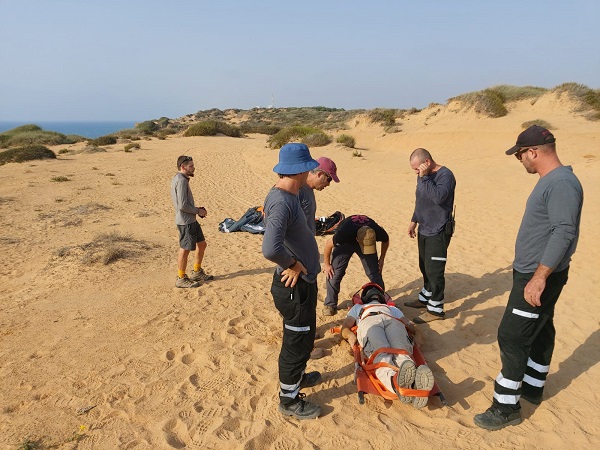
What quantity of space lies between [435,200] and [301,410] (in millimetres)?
2708

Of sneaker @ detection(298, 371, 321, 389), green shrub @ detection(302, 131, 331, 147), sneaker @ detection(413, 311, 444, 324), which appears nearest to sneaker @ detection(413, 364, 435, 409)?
sneaker @ detection(298, 371, 321, 389)

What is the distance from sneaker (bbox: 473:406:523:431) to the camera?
323cm

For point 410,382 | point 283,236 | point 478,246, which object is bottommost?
point 478,246

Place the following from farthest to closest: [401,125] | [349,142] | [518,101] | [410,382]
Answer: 1. [401,125]
2. [518,101]
3. [349,142]
4. [410,382]

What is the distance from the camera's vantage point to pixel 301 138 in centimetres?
2486

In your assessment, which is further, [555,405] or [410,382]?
[555,405]

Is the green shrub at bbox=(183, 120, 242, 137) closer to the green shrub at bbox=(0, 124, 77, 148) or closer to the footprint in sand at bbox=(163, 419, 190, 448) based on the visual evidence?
the green shrub at bbox=(0, 124, 77, 148)

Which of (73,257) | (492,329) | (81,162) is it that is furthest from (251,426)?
(81,162)

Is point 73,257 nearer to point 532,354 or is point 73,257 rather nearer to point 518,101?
point 532,354

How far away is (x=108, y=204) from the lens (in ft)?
37.9

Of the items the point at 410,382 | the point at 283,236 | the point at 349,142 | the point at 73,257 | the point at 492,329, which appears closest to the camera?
the point at 283,236

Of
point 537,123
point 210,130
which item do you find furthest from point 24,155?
point 537,123

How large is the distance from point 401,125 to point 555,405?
2800 cm

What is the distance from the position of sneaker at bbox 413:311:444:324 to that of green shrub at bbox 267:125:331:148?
1899 centimetres
